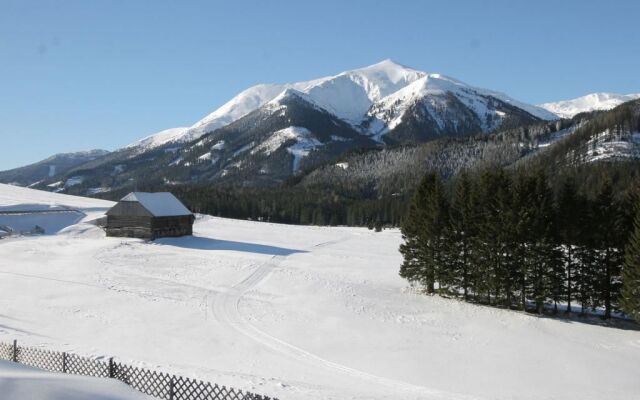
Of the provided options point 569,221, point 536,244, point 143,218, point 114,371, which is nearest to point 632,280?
point 569,221

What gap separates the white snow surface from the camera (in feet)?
31.5

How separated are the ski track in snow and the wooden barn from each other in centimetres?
2472

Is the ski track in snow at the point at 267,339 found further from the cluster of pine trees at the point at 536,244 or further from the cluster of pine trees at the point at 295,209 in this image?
the cluster of pine trees at the point at 295,209

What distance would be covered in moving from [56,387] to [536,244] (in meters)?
32.2

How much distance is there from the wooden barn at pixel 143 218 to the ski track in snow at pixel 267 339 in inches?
973

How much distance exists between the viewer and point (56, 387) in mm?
10211

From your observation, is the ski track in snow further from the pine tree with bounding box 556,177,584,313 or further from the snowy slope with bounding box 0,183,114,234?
the snowy slope with bounding box 0,183,114,234

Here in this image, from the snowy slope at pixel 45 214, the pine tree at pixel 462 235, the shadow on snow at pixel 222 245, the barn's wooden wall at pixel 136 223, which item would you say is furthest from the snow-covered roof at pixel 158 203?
the pine tree at pixel 462 235

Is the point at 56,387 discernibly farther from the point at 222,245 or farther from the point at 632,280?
the point at 222,245

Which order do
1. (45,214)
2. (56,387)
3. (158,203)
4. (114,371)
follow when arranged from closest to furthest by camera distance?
(56,387), (114,371), (158,203), (45,214)

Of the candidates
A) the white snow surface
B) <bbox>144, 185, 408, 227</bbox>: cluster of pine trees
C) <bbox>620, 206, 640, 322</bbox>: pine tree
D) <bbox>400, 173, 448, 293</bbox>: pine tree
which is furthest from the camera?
<bbox>144, 185, 408, 227</bbox>: cluster of pine trees

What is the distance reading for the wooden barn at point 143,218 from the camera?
6412 centimetres

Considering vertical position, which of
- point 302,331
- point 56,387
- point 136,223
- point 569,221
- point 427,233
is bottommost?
point 302,331

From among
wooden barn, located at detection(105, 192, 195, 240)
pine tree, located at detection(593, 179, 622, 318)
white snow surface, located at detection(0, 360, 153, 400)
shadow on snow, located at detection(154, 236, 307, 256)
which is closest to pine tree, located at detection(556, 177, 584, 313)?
pine tree, located at detection(593, 179, 622, 318)
